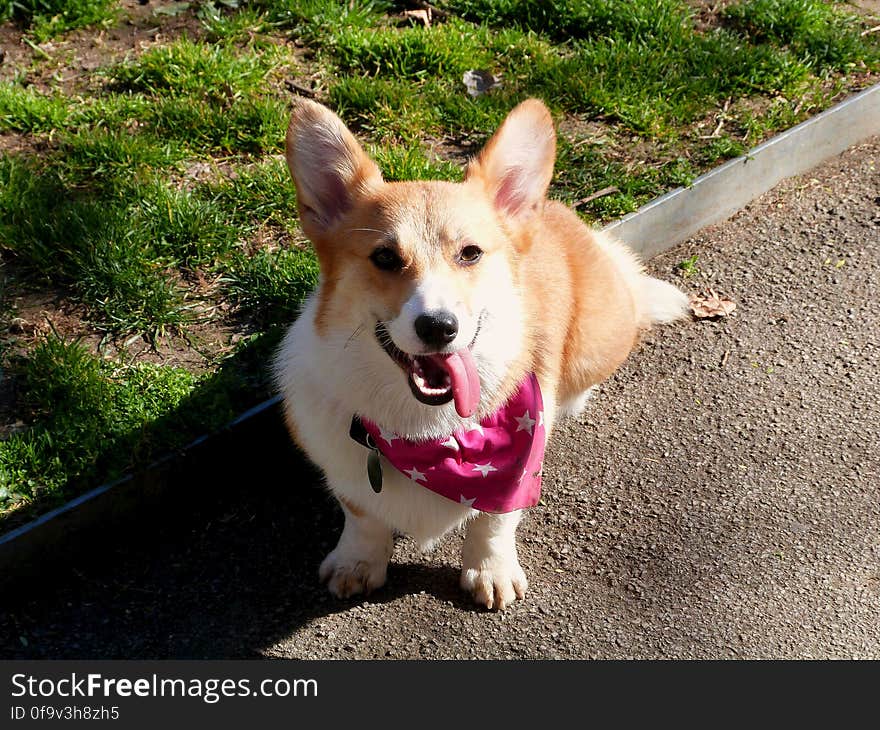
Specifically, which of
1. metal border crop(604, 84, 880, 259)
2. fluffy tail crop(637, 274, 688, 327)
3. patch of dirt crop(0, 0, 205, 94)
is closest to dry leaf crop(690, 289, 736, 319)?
fluffy tail crop(637, 274, 688, 327)

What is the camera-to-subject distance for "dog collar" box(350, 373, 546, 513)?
2674 mm

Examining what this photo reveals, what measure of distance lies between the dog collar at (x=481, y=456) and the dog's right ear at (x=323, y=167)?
0.63 metres

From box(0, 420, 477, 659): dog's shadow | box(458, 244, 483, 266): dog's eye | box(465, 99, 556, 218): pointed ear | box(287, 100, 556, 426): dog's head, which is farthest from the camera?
box(0, 420, 477, 659): dog's shadow

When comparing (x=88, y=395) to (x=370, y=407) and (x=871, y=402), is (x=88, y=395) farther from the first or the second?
(x=871, y=402)

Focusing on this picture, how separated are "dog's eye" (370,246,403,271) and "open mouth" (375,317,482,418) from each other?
0.16m

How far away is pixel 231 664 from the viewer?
2791mm

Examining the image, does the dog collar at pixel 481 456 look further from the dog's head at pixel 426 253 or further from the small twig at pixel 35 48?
the small twig at pixel 35 48

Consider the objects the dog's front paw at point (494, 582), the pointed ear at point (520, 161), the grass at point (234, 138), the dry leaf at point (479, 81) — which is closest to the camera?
the pointed ear at point (520, 161)

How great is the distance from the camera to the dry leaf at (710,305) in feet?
13.4

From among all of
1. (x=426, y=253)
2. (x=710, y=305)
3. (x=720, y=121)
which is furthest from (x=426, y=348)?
Answer: (x=720, y=121)

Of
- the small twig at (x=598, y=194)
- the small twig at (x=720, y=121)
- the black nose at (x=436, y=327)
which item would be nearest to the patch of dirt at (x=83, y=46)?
Answer: the small twig at (x=598, y=194)

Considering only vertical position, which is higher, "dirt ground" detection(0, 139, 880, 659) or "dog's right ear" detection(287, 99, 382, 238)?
"dog's right ear" detection(287, 99, 382, 238)

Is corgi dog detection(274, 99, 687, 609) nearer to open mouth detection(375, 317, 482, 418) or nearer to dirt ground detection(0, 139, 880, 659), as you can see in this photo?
open mouth detection(375, 317, 482, 418)

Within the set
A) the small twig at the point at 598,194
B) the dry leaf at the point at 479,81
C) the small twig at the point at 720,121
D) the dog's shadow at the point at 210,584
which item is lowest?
the dog's shadow at the point at 210,584
